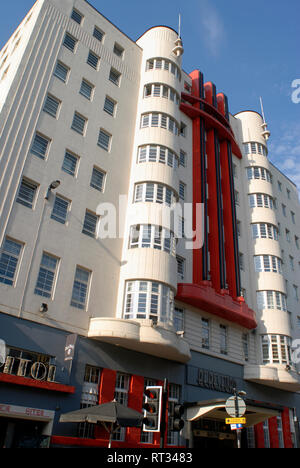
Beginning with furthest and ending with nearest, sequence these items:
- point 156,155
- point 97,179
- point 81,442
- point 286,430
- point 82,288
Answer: point 286,430 < point 156,155 < point 97,179 < point 82,288 < point 81,442

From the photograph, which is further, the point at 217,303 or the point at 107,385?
the point at 217,303

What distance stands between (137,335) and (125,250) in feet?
19.1

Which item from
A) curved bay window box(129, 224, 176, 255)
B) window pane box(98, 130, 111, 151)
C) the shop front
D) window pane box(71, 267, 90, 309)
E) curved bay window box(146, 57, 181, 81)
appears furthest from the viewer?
curved bay window box(146, 57, 181, 81)

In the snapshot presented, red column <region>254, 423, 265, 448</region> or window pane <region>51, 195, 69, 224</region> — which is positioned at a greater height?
Answer: window pane <region>51, 195, 69, 224</region>

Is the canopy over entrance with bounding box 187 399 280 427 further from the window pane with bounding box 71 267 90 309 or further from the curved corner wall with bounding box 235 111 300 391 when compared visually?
the window pane with bounding box 71 267 90 309

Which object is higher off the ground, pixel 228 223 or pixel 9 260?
pixel 228 223

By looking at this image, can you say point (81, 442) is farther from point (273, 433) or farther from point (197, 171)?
point (197, 171)

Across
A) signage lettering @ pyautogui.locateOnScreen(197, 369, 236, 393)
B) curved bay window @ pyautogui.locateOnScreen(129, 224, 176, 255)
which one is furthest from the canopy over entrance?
curved bay window @ pyautogui.locateOnScreen(129, 224, 176, 255)

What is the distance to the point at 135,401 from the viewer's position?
2061 centimetres

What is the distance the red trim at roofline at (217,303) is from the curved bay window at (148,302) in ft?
7.67

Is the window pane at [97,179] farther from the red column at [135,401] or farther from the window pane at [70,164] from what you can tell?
the red column at [135,401]

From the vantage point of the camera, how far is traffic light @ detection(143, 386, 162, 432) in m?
10.4

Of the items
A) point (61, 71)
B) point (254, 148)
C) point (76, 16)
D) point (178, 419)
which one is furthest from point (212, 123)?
point (178, 419)

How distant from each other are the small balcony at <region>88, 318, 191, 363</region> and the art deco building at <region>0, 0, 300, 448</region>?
80mm
